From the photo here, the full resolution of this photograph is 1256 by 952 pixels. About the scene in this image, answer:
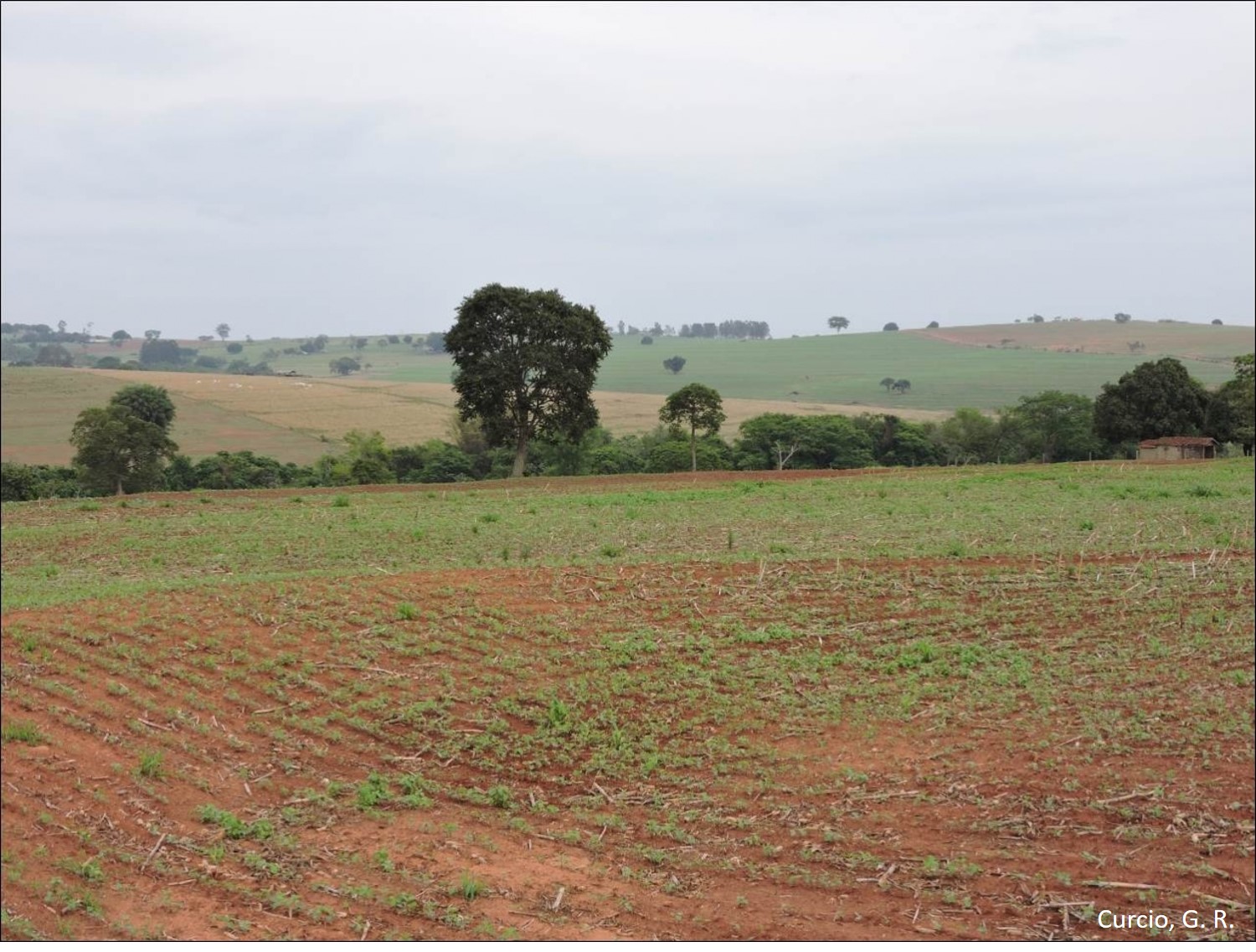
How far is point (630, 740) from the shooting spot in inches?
374

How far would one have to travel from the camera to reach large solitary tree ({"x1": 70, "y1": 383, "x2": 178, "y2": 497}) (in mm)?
32031

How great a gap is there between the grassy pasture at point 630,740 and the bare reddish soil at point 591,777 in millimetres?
29

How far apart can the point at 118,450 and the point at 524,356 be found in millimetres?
12480

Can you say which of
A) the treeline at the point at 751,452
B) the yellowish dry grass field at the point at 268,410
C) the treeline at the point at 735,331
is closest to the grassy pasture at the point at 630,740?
the treeline at the point at 751,452

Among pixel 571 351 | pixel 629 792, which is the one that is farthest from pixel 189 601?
pixel 571 351

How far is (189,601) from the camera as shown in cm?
1141

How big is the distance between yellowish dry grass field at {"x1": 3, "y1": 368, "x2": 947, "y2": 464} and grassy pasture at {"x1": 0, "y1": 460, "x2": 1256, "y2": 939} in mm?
35164

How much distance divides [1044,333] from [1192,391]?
252ft

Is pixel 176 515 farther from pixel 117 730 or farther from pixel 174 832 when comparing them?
pixel 174 832

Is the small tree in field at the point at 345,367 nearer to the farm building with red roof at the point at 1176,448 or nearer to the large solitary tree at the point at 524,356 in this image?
the large solitary tree at the point at 524,356

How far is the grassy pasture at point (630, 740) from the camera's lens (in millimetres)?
7016

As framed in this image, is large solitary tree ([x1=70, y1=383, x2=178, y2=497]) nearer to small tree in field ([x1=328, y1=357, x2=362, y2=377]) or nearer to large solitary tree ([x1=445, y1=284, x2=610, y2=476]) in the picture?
large solitary tree ([x1=445, y1=284, x2=610, y2=476])

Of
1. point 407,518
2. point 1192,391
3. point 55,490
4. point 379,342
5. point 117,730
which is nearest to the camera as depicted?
point 117,730

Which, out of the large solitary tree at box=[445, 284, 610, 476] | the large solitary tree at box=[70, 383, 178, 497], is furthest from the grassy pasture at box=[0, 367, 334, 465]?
the large solitary tree at box=[445, 284, 610, 476]
